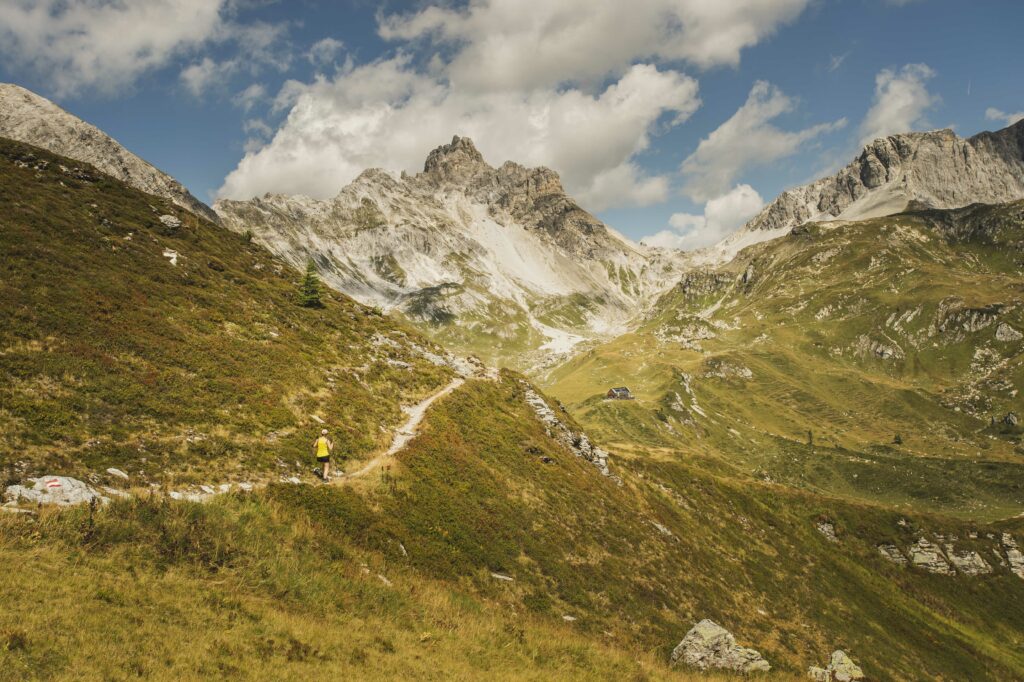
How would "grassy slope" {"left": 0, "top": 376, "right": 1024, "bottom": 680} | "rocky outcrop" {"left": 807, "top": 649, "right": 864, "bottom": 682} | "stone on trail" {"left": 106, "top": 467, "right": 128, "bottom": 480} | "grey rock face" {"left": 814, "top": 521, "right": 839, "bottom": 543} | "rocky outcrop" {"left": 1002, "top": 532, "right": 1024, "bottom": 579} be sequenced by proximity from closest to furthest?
"grassy slope" {"left": 0, "top": 376, "right": 1024, "bottom": 680} < "stone on trail" {"left": 106, "top": 467, "right": 128, "bottom": 480} < "rocky outcrop" {"left": 807, "top": 649, "right": 864, "bottom": 682} < "grey rock face" {"left": 814, "top": 521, "right": 839, "bottom": 543} < "rocky outcrop" {"left": 1002, "top": 532, "right": 1024, "bottom": 579}

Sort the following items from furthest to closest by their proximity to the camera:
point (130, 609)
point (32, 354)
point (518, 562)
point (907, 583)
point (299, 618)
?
point (907, 583)
point (518, 562)
point (32, 354)
point (299, 618)
point (130, 609)

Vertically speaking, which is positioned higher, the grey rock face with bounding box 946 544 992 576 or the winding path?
the winding path

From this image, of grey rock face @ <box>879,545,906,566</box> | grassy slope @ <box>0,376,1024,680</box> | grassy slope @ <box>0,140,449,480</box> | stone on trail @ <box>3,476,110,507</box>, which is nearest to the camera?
grassy slope @ <box>0,376,1024,680</box>

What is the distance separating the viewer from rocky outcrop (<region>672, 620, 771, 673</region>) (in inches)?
1048

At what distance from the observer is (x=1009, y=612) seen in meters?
83.0

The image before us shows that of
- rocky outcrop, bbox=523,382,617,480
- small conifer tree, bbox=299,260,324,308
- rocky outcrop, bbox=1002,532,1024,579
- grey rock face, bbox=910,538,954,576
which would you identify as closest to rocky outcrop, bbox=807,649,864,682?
rocky outcrop, bbox=523,382,617,480

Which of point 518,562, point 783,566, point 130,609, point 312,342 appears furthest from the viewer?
point 783,566

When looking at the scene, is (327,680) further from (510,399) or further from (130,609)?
(510,399)

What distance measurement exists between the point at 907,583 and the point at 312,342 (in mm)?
100796

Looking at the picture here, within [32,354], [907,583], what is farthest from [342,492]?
[907,583]

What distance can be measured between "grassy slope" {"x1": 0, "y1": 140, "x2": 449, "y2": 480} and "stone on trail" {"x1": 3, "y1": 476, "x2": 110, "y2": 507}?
143 centimetres

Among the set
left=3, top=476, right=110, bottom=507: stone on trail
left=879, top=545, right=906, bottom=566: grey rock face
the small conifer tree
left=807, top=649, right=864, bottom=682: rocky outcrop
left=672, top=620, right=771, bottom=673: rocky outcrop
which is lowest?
left=879, top=545, right=906, bottom=566: grey rock face

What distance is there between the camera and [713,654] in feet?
88.8

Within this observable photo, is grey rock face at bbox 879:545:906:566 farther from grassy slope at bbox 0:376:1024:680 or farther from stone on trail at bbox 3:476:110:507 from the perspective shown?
stone on trail at bbox 3:476:110:507
